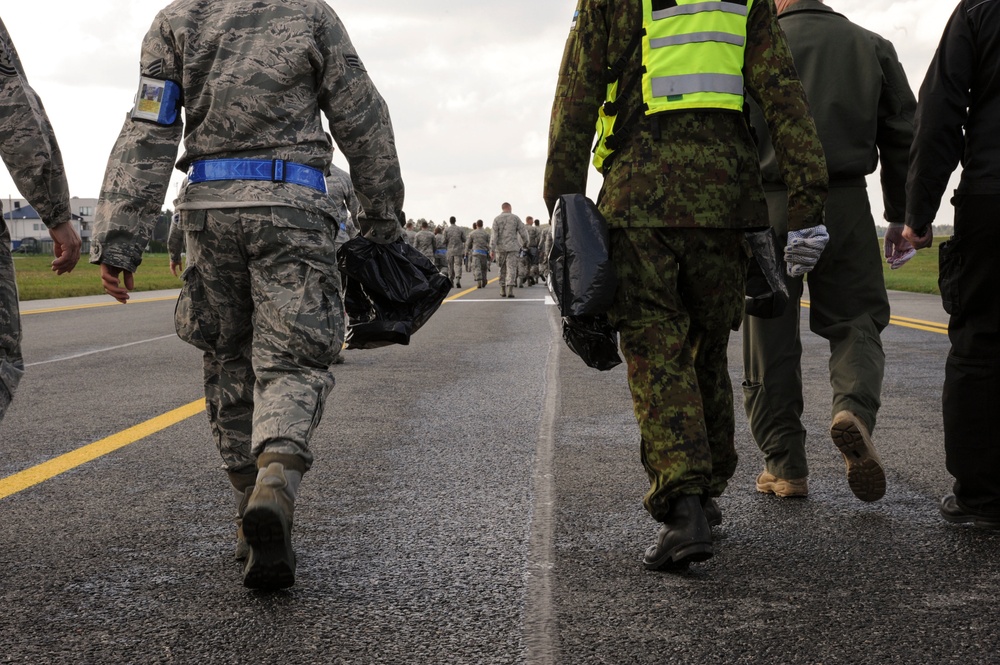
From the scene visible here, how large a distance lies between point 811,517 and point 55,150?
109 inches

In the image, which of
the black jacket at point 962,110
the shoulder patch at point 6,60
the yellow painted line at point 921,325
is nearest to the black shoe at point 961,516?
the black jacket at point 962,110

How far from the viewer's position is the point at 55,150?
336 centimetres

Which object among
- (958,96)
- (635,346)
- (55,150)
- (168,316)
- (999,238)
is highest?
(958,96)

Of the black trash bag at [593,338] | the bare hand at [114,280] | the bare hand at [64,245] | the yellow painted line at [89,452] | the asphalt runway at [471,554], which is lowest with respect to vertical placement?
the yellow painted line at [89,452]

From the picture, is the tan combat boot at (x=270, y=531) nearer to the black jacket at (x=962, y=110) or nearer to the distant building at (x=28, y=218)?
the black jacket at (x=962, y=110)

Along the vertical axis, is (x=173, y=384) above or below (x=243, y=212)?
below

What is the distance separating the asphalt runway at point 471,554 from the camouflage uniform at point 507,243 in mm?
16580

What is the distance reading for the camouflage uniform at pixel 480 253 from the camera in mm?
28234

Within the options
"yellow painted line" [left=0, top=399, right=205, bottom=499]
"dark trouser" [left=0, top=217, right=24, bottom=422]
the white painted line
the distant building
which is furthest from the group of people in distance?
the distant building

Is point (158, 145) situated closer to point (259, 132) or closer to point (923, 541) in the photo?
point (259, 132)

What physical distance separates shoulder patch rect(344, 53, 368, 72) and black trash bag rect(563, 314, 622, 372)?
3.33 feet

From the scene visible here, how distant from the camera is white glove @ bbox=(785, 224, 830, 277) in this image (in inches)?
129

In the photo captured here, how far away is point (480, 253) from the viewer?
1113 inches

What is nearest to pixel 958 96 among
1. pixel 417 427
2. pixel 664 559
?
pixel 664 559
